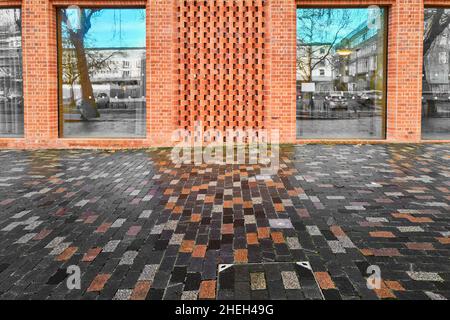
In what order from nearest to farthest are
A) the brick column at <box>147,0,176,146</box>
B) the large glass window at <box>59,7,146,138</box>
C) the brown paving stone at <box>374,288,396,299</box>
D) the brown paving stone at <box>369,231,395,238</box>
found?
the brown paving stone at <box>374,288,396,299</box>, the brown paving stone at <box>369,231,395,238</box>, the brick column at <box>147,0,176,146</box>, the large glass window at <box>59,7,146,138</box>

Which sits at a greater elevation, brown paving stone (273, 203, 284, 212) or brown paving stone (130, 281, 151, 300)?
brown paving stone (273, 203, 284, 212)

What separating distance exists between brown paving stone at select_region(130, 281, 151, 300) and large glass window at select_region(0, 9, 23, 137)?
8663 millimetres

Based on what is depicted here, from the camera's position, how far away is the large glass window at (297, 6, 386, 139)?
10.9 meters

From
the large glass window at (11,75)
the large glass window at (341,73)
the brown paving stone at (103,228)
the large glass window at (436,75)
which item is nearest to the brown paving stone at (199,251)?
the brown paving stone at (103,228)

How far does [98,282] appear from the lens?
325 centimetres

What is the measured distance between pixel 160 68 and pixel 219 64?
51.3 inches

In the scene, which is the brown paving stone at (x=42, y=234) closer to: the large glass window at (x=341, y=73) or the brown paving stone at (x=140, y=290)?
the brown paving stone at (x=140, y=290)

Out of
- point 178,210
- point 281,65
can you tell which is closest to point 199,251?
point 178,210

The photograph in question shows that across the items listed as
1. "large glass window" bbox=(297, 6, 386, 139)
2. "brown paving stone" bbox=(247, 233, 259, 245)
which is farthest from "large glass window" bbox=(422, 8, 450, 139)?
"brown paving stone" bbox=(247, 233, 259, 245)

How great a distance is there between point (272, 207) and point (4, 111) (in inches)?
323

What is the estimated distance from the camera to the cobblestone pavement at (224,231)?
126 inches

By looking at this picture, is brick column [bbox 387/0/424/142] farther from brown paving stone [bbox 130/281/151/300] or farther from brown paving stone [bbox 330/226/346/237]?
brown paving stone [bbox 130/281/151/300]

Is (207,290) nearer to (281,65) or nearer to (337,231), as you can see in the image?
(337,231)
